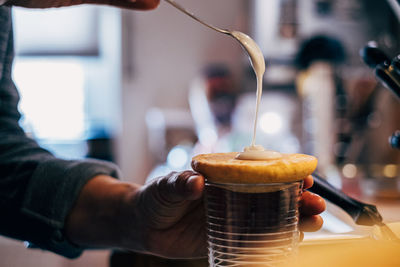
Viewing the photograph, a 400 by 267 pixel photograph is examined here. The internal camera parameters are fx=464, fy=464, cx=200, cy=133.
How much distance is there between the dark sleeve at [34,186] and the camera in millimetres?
690

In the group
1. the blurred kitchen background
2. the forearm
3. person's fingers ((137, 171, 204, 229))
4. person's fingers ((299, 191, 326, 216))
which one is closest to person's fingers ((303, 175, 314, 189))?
person's fingers ((299, 191, 326, 216))

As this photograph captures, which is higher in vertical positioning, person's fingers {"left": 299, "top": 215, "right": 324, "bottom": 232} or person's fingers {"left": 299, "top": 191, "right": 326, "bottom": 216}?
person's fingers {"left": 299, "top": 191, "right": 326, "bottom": 216}

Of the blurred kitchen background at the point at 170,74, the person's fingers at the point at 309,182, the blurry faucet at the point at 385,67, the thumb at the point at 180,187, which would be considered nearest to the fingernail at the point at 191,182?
the thumb at the point at 180,187

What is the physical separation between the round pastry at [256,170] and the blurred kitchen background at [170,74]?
1.91m

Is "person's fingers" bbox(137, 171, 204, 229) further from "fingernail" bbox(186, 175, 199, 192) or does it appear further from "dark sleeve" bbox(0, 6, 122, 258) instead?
"dark sleeve" bbox(0, 6, 122, 258)

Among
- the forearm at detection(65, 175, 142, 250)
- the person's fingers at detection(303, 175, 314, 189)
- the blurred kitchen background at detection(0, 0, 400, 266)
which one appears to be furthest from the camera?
the blurred kitchen background at detection(0, 0, 400, 266)

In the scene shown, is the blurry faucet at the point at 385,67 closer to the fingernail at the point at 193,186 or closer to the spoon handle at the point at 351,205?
the spoon handle at the point at 351,205

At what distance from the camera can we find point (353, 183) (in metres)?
1.40

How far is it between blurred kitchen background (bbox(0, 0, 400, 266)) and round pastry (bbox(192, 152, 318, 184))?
191cm

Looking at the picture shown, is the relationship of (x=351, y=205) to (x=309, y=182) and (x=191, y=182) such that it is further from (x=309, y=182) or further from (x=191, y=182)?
(x=191, y=182)

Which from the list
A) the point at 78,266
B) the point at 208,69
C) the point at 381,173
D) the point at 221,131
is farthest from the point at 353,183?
the point at 208,69

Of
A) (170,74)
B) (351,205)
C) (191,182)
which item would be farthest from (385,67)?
(170,74)

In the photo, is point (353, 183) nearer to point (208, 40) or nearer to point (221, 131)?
point (221, 131)

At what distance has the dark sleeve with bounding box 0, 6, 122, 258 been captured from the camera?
0.69 m
